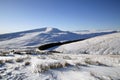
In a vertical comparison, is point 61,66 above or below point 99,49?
above

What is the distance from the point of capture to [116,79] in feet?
18.4

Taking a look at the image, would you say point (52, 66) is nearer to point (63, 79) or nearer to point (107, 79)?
point (63, 79)

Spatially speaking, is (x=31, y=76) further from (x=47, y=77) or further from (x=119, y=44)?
(x=119, y=44)

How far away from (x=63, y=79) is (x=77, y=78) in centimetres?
56

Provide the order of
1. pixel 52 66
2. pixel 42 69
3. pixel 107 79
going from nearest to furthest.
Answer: pixel 107 79
pixel 42 69
pixel 52 66

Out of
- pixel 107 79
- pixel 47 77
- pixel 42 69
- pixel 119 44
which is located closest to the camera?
pixel 107 79

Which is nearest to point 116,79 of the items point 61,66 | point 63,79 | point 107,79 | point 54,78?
point 107,79

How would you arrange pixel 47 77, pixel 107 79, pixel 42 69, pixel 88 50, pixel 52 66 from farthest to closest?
1. pixel 88 50
2. pixel 52 66
3. pixel 42 69
4. pixel 47 77
5. pixel 107 79

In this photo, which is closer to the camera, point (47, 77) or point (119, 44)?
point (47, 77)

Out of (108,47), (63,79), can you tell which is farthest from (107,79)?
(108,47)

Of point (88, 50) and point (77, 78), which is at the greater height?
point (77, 78)

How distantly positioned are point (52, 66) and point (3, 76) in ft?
8.28

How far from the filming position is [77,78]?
19.0ft

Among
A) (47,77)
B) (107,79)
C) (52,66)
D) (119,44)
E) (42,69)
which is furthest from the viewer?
(119,44)
